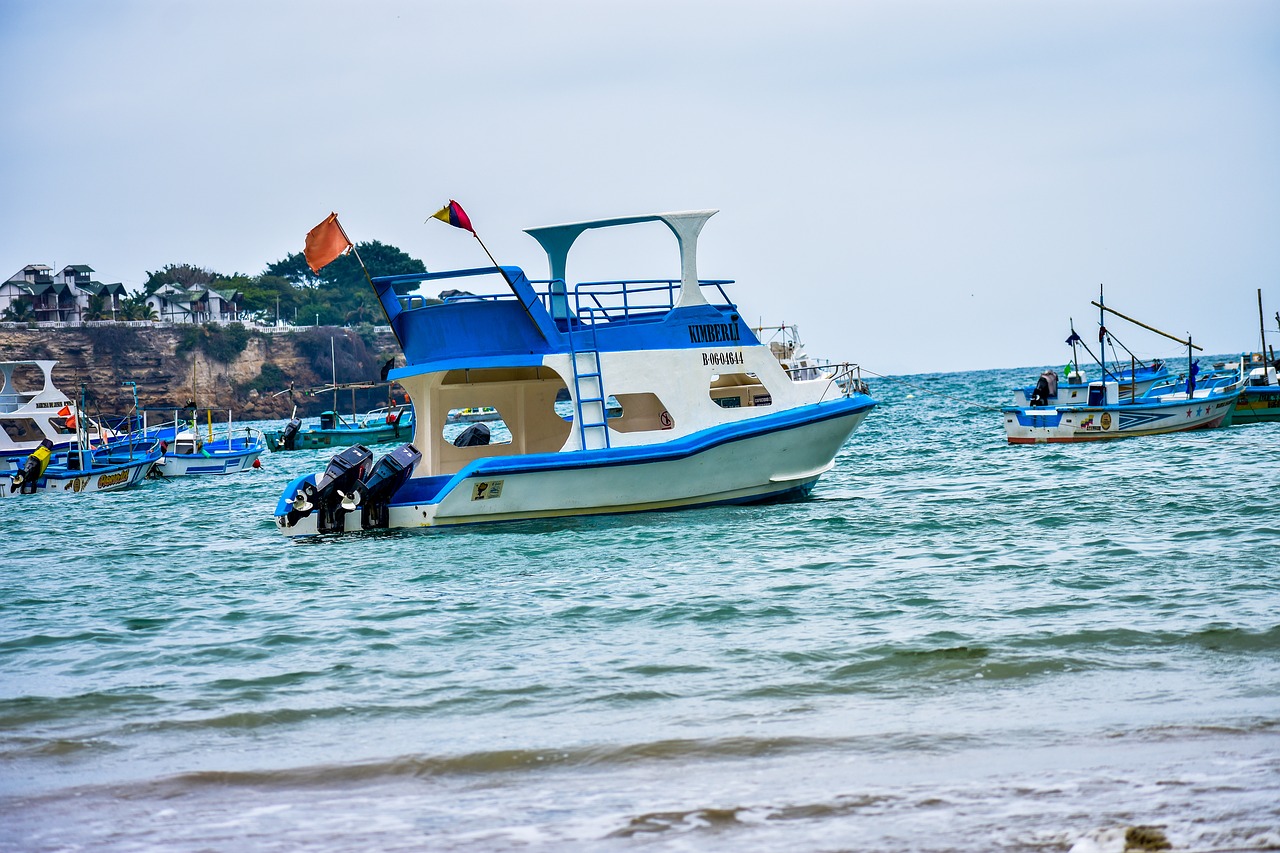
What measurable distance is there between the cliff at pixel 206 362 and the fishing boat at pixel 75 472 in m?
72.7

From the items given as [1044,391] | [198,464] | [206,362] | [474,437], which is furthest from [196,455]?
[206,362]

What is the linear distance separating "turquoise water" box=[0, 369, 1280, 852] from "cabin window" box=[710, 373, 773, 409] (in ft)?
10.0

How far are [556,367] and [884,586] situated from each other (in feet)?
22.3

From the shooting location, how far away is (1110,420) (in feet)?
109

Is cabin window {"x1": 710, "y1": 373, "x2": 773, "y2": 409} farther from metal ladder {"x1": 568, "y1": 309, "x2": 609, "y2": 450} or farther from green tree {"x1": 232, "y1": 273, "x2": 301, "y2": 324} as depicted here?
green tree {"x1": 232, "y1": 273, "x2": 301, "y2": 324}

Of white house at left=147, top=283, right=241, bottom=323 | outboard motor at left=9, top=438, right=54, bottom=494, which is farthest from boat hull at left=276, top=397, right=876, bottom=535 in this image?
white house at left=147, top=283, right=241, bottom=323

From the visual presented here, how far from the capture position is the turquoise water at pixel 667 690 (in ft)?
20.0

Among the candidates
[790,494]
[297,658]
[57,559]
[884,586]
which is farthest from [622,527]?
[57,559]

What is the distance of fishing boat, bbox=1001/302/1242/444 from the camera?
1303 inches

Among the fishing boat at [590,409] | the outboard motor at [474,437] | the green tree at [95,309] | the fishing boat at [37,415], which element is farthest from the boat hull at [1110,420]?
the green tree at [95,309]

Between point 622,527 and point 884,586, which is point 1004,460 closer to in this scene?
point 622,527

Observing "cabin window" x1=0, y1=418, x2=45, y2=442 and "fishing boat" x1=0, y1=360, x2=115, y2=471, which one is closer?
"fishing boat" x1=0, y1=360, x2=115, y2=471

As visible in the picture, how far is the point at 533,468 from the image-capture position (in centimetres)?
1681

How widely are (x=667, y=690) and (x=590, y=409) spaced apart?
30.2 feet
